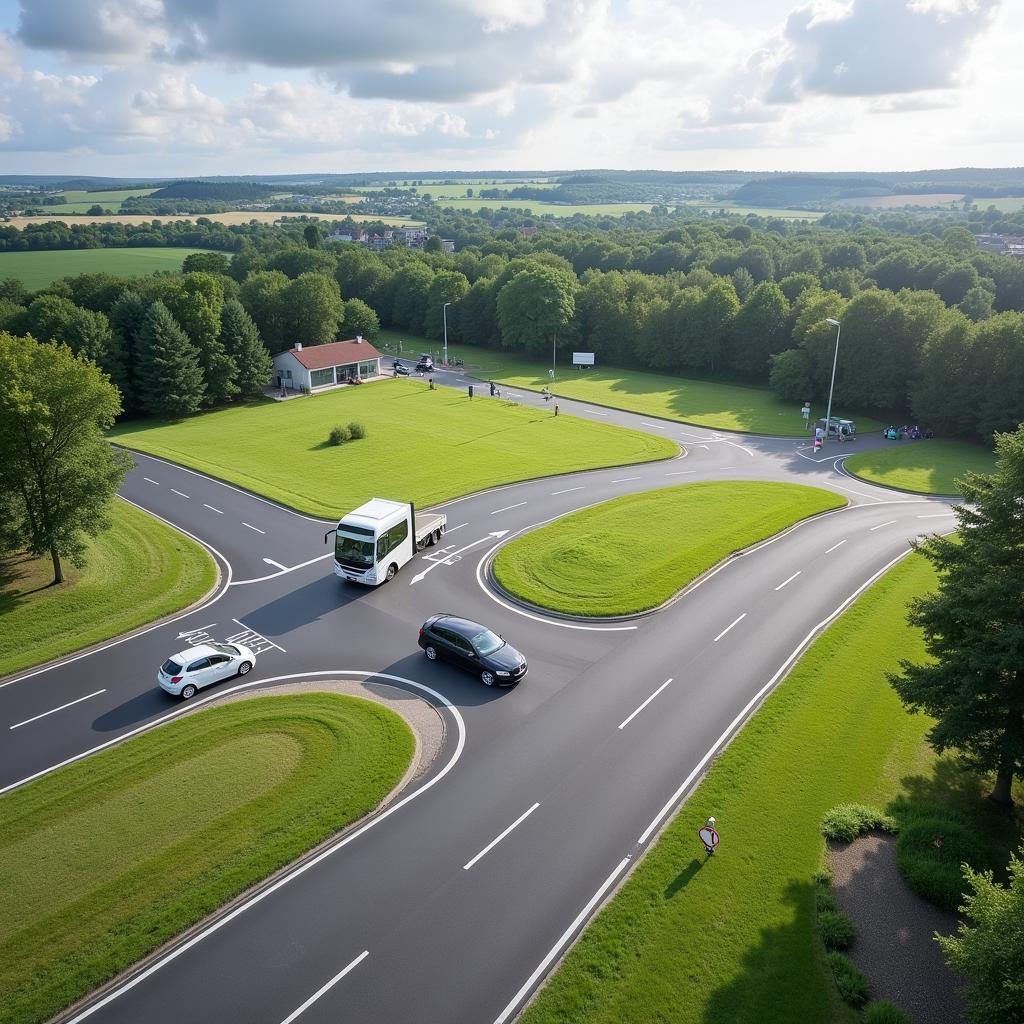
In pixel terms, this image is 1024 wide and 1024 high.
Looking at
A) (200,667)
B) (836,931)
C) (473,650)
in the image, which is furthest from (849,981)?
(200,667)

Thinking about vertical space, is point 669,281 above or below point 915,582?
above

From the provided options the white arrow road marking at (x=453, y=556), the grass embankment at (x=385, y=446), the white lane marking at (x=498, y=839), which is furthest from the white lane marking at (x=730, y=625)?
the grass embankment at (x=385, y=446)

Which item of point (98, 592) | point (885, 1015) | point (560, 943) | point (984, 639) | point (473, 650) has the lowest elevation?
point (98, 592)

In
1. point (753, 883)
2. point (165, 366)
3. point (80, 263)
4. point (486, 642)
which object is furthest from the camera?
point (80, 263)

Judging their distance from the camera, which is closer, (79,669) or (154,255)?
(79,669)

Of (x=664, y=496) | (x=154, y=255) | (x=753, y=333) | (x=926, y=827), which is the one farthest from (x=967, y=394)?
(x=154, y=255)

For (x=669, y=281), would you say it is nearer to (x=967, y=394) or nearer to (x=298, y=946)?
(x=967, y=394)

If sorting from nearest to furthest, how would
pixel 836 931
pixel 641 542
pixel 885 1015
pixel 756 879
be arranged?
pixel 885 1015 → pixel 836 931 → pixel 756 879 → pixel 641 542

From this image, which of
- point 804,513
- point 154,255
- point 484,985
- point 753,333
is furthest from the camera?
point 154,255

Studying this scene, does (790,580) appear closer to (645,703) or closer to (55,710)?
(645,703)
